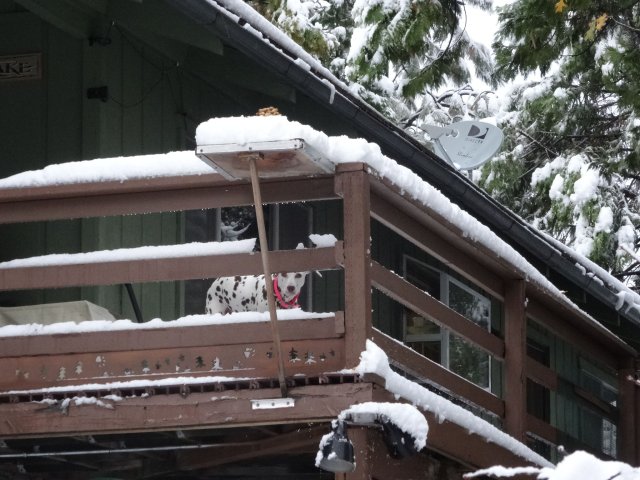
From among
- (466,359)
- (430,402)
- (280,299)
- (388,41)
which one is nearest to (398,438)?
(430,402)

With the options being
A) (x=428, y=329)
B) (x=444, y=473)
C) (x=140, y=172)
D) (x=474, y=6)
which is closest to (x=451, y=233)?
(x=444, y=473)

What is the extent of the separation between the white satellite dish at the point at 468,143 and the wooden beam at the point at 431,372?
4.44 meters

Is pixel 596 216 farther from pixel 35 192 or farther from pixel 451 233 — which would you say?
pixel 35 192

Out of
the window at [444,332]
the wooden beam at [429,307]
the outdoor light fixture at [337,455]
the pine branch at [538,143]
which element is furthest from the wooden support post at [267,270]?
the pine branch at [538,143]

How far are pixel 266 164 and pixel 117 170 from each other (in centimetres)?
115

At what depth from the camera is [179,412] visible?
26.2ft

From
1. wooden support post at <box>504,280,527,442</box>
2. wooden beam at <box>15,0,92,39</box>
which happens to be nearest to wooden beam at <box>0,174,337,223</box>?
wooden beam at <box>15,0,92,39</box>

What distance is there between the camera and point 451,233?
9.16 meters

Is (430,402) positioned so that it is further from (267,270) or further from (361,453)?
(267,270)

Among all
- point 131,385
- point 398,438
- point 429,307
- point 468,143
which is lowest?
point 398,438

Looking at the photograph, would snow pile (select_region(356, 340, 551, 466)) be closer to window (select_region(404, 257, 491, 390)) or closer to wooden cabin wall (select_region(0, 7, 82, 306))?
wooden cabin wall (select_region(0, 7, 82, 306))

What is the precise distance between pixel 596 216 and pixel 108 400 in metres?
13.8

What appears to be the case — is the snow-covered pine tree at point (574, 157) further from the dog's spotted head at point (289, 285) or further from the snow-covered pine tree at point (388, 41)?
the dog's spotted head at point (289, 285)

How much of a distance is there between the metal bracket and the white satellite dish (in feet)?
21.9
